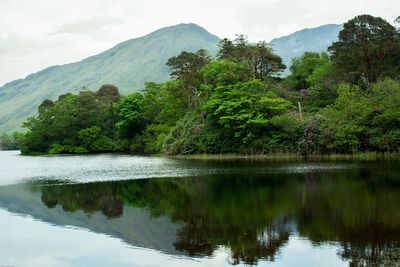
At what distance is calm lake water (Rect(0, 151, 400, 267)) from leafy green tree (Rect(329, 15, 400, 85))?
29.4 m

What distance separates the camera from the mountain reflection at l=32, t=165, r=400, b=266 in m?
14.3

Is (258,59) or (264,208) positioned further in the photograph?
(258,59)

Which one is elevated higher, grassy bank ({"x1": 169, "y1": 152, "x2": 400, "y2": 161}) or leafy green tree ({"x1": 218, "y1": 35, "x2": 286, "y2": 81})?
leafy green tree ({"x1": 218, "y1": 35, "x2": 286, "y2": 81})

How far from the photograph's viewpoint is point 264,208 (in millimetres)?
20672

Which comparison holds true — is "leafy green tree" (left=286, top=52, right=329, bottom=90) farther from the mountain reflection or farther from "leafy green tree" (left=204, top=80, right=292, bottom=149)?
the mountain reflection

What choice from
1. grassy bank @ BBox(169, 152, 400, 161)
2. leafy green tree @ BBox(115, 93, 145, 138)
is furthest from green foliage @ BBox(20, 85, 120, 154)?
grassy bank @ BBox(169, 152, 400, 161)

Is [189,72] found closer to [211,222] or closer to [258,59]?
[258,59]

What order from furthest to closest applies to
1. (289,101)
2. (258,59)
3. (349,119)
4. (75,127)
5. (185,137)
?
(75,127) → (258,59) → (185,137) → (289,101) → (349,119)

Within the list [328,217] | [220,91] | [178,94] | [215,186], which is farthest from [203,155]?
[328,217]

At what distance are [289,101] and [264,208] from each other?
4433 centimetres

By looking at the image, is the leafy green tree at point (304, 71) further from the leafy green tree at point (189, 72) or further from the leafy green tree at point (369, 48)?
the leafy green tree at point (369, 48)

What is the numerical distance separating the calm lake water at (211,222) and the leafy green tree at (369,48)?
29.4 metres

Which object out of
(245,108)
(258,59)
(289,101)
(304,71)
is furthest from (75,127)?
(289,101)

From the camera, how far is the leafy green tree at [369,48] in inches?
2250
